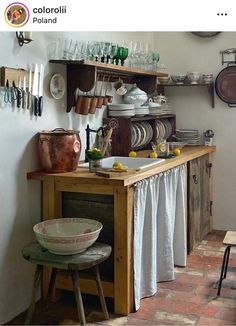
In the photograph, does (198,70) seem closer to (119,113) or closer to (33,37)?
(119,113)

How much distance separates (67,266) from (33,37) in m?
1.43

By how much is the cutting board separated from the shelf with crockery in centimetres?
81

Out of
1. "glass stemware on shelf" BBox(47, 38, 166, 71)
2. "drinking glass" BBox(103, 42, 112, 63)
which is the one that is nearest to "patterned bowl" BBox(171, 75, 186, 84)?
"glass stemware on shelf" BBox(47, 38, 166, 71)

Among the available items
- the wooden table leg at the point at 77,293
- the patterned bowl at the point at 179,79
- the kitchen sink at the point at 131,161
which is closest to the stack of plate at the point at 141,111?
the kitchen sink at the point at 131,161

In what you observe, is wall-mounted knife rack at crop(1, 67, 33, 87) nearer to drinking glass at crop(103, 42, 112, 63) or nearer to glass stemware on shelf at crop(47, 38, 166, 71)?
glass stemware on shelf at crop(47, 38, 166, 71)

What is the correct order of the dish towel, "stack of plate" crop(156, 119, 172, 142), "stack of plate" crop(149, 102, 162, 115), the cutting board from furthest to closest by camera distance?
"stack of plate" crop(156, 119, 172, 142), "stack of plate" crop(149, 102, 162, 115), the dish towel, the cutting board

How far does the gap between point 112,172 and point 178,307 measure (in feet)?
3.17

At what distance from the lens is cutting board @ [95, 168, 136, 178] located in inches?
107

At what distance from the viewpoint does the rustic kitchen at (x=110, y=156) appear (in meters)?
2.69

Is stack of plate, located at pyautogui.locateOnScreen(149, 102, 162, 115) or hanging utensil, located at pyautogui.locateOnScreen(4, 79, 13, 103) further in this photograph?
stack of plate, located at pyautogui.locateOnScreen(149, 102, 162, 115)

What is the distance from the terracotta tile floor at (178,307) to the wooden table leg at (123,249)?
0.34 ft

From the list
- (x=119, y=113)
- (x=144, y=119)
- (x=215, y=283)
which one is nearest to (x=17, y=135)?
(x=119, y=113)

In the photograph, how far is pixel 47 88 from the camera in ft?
9.68

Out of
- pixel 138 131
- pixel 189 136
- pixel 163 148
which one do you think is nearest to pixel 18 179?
pixel 163 148
